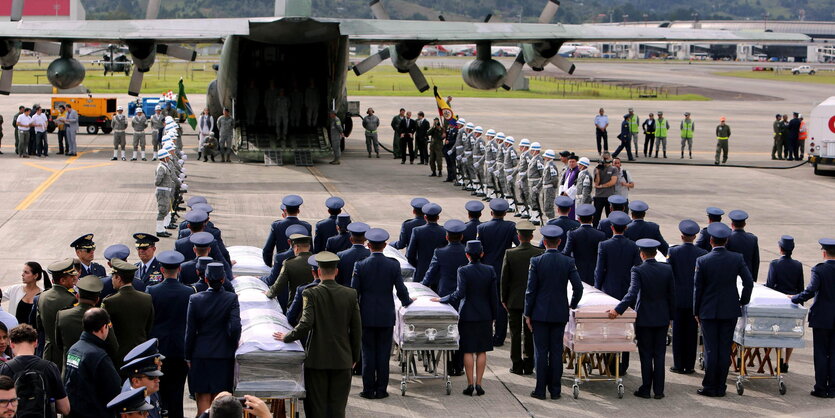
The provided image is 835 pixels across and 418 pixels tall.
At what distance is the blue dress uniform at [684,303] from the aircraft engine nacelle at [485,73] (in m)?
16.1

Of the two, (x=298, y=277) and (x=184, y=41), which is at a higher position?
(x=184, y=41)

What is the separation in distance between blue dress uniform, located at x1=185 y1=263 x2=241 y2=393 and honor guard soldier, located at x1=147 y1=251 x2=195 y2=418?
0.35 metres

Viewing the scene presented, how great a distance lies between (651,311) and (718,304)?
0.74 m

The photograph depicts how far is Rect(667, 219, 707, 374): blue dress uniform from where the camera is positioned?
11.1 meters

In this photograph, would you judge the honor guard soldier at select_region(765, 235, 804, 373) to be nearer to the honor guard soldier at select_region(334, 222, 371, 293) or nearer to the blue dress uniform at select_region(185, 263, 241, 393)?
the honor guard soldier at select_region(334, 222, 371, 293)

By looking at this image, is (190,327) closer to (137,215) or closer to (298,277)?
(298,277)

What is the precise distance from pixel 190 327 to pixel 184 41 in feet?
56.5

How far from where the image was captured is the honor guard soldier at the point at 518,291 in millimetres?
10906

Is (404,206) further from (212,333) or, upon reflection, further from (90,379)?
(90,379)

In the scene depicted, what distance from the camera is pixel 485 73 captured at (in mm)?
26828

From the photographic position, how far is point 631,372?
11125 mm

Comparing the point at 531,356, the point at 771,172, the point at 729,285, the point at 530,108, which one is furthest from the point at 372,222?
the point at 530,108

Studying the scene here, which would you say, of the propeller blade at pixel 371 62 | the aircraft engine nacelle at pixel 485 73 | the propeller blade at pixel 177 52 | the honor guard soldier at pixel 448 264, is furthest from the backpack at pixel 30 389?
the aircraft engine nacelle at pixel 485 73

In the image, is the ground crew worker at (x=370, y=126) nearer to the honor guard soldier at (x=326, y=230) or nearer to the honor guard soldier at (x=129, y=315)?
the honor guard soldier at (x=326, y=230)
